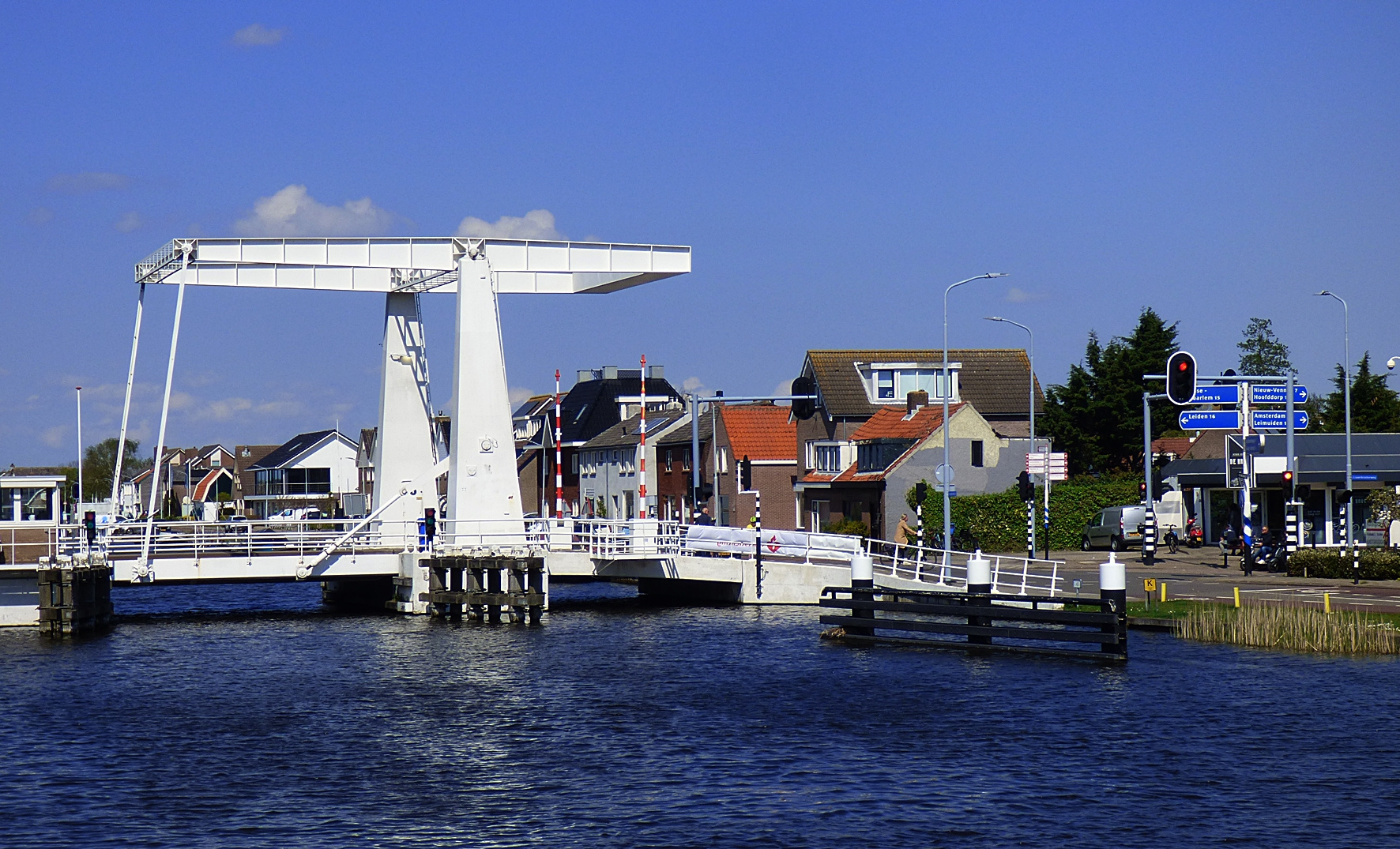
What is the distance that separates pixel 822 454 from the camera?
63125 mm

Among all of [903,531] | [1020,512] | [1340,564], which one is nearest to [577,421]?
[903,531]

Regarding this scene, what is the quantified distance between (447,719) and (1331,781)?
11.2 m

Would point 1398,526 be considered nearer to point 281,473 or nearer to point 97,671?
point 97,671

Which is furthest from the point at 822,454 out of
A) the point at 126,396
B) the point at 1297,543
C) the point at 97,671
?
the point at 97,671

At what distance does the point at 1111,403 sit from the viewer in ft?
223

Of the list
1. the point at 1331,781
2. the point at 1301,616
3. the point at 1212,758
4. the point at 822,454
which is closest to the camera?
the point at 1331,781

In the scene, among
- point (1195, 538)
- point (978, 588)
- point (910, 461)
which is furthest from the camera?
point (910, 461)

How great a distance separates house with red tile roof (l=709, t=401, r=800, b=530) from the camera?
65.3 metres

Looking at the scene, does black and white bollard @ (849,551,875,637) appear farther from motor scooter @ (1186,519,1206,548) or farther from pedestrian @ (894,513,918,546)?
motor scooter @ (1186,519,1206,548)

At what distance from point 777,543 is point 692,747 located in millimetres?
19741

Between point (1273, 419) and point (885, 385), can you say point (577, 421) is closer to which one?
point (885, 385)

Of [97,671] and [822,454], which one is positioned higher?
[822,454]

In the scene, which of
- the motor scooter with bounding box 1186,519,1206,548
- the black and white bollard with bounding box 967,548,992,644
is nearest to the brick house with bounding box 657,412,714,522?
the motor scooter with bounding box 1186,519,1206,548

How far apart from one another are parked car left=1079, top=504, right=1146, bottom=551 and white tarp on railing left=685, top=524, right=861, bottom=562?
1441 centimetres
